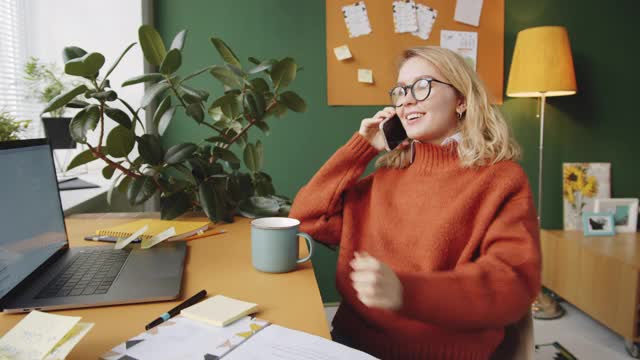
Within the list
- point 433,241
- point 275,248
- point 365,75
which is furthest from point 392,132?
point 365,75

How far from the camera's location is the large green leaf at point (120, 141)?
1185 mm

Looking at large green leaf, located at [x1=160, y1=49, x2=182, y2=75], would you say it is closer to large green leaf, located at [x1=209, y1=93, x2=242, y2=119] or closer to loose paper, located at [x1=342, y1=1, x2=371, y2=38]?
large green leaf, located at [x1=209, y1=93, x2=242, y2=119]

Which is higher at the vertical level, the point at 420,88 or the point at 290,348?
the point at 420,88

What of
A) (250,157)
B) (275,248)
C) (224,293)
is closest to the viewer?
(224,293)

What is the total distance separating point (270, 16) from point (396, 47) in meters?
0.70

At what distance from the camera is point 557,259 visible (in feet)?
8.38

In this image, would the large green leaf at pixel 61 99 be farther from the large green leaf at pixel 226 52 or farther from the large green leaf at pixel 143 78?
the large green leaf at pixel 226 52

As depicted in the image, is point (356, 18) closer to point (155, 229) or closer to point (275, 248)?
point (155, 229)

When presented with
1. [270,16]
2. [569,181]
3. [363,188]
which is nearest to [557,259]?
[569,181]

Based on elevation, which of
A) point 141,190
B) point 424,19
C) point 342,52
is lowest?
point 141,190

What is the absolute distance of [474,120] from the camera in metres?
1.05

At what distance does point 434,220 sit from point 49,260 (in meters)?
0.80

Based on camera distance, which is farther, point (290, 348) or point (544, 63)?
point (544, 63)

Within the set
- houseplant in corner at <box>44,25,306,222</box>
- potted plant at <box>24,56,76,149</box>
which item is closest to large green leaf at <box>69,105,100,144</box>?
houseplant in corner at <box>44,25,306,222</box>
